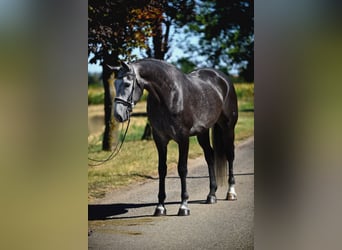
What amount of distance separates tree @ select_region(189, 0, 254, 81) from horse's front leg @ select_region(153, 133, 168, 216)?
2.34 ft

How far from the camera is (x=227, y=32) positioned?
18.4 ft

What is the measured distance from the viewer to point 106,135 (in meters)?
5.63

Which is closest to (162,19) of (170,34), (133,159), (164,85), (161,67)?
(170,34)

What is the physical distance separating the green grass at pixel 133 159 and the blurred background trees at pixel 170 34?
117 millimetres

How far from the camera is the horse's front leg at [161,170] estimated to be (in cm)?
563

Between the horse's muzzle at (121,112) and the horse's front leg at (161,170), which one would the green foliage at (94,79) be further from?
the horse's front leg at (161,170)

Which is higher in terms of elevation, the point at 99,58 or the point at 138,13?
the point at 138,13

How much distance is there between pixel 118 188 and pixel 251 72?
4.46ft

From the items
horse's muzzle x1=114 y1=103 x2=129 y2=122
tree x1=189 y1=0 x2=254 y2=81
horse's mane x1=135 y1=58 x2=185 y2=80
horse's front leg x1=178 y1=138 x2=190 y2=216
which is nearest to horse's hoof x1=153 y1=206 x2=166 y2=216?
horse's front leg x1=178 y1=138 x2=190 y2=216

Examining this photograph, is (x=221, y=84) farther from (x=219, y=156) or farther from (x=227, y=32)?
(x=219, y=156)

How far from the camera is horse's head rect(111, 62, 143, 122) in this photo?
5.60 metres

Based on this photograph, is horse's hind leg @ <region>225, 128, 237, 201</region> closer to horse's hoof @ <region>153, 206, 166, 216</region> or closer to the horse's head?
horse's hoof @ <region>153, 206, 166, 216</region>
